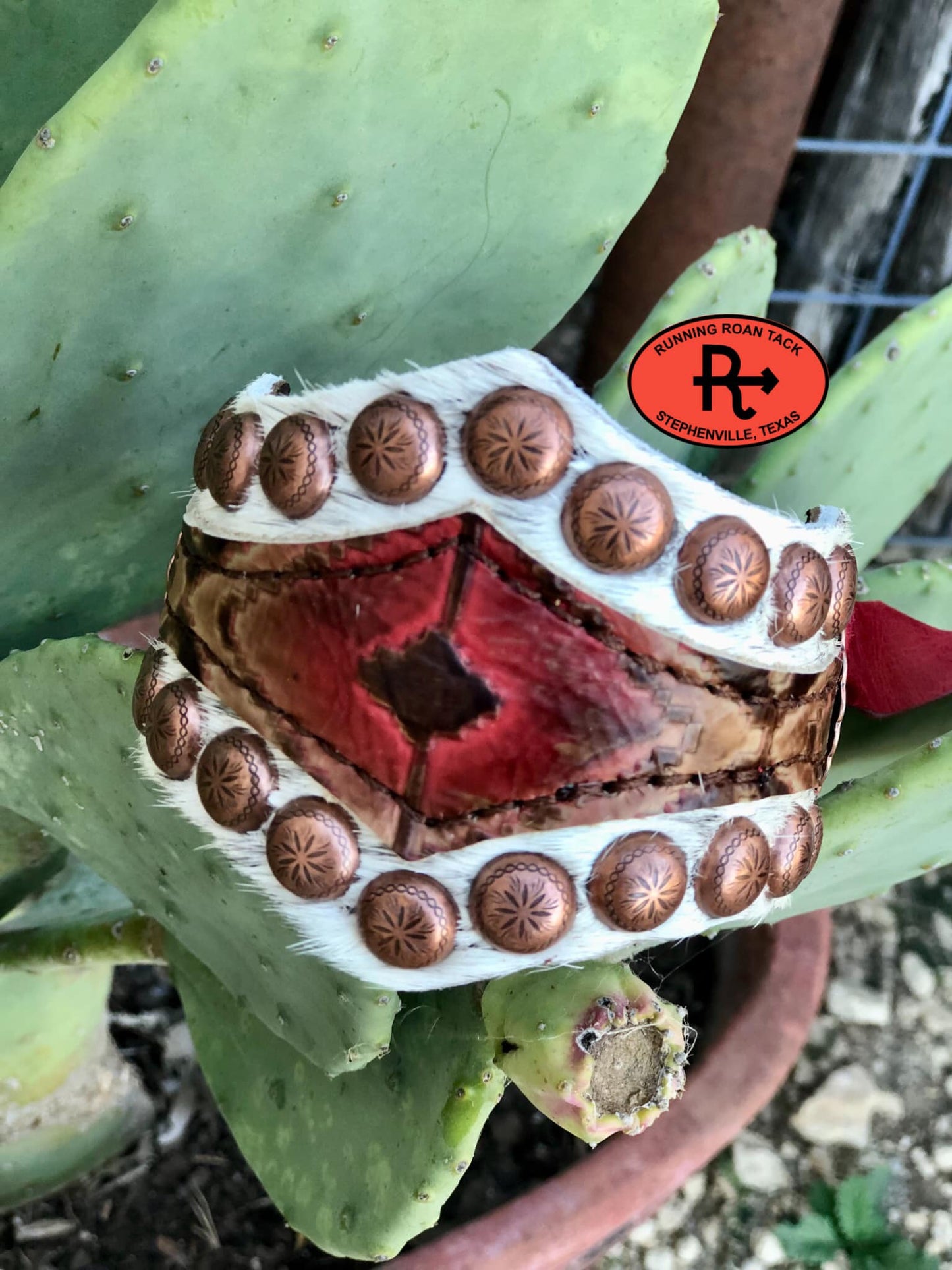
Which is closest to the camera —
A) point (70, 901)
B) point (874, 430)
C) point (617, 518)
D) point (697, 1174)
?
point (617, 518)

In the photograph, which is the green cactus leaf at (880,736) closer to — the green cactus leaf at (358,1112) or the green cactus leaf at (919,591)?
the green cactus leaf at (919,591)

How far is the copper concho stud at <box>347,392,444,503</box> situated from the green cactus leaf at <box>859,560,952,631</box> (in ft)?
1.60

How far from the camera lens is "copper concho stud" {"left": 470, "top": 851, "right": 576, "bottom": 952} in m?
0.44

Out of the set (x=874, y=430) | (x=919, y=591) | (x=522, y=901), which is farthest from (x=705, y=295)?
(x=522, y=901)

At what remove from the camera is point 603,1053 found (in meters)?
0.46

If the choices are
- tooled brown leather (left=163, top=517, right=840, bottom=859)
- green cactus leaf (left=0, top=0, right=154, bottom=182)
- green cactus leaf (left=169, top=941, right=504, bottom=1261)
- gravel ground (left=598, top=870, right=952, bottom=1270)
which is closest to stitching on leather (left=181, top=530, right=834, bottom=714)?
tooled brown leather (left=163, top=517, right=840, bottom=859)

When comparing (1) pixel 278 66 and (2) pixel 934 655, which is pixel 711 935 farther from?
(1) pixel 278 66

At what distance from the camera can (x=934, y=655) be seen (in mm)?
604

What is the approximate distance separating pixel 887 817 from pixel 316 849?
283mm

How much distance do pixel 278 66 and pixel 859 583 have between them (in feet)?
1.42

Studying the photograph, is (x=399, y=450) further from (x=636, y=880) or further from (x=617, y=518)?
(x=636, y=880)

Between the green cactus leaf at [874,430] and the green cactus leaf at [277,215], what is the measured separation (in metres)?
0.19

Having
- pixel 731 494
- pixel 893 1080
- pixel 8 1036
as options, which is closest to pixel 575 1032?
pixel 731 494

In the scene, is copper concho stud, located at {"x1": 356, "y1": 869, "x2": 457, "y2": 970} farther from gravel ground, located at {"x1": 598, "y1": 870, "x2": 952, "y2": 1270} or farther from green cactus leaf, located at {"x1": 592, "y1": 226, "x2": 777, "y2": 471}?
gravel ground, located at {"x1": 598, "y1": 870, "x2": 952, "y2": 1270}
